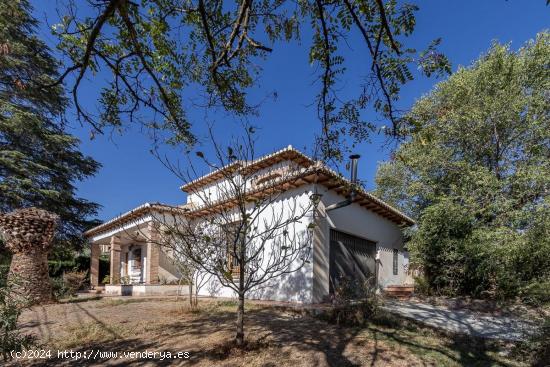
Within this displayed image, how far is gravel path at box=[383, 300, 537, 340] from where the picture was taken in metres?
6.45

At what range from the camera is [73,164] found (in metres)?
20.3

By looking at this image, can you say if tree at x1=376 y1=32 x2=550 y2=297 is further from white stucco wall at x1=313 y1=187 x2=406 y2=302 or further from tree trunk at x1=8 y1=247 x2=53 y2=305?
tree trunk at x1=8 y1=247 x2=53 y2=305

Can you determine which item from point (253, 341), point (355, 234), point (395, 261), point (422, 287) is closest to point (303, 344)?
point (253, 341)

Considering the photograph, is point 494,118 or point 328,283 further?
point 494,118

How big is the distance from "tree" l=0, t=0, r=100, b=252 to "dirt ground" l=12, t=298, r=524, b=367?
39.3 feet

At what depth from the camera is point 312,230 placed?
830 centimetres

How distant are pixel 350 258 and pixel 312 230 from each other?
3188mm

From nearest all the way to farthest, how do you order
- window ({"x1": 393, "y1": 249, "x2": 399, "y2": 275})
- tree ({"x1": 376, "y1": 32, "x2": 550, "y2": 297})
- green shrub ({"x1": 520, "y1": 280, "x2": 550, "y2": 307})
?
green shrub ({"x1": 520, "y1": 280, "x2": 550, "y2": 307}) < tree ({"x1": 376, "y1": 32, "x2": 550, "y2": 297}) < window ({"x1": 393, "y1": 249, "x2": 399, "y2": 275})

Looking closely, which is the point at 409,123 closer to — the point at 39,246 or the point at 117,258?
the point at 39,246

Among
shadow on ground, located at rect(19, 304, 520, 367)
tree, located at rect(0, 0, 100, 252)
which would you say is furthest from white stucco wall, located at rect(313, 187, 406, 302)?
tree, located at rect(0, 0, 100, 252)

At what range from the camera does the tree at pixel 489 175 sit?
9.97 meters

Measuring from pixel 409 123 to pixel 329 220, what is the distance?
5755 millimetres

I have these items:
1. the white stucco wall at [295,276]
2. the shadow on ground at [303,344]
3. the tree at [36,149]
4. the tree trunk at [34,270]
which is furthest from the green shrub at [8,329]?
the tree at [36,149]

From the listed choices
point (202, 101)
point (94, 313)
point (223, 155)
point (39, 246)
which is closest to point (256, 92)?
point (202, 101)
